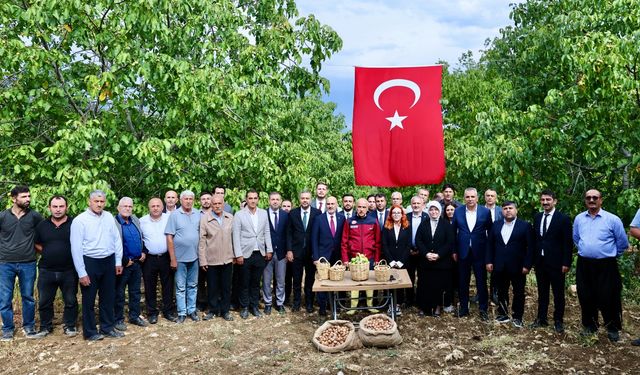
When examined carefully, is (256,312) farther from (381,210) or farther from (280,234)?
(381,210)

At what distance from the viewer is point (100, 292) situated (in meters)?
6.72

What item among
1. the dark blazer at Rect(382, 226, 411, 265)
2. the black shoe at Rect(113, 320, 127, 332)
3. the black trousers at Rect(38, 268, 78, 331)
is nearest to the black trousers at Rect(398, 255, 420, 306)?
the dark blazer at Rect(382, 226, 411, 265)

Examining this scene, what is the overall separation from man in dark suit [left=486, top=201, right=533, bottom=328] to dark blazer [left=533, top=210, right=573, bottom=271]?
0.23m

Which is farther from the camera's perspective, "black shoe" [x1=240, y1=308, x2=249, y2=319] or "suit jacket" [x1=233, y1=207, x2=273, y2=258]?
"black shoe" [x1=240, y1=308, x2=249, y2=319]

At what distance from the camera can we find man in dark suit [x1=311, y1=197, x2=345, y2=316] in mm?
7797

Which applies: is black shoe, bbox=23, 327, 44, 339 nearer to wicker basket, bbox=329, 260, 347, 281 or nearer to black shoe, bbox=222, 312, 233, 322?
black shoe, bbox=222, 312, 233, 322

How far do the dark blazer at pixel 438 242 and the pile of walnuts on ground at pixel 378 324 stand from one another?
1469 millimetres

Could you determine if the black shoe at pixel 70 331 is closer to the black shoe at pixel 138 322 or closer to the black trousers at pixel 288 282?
the black shoe at pixel 138 322

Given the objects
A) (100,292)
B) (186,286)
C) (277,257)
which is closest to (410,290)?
(277,257)

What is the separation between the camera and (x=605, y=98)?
7648 mm

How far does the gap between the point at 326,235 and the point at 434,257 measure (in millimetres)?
1555

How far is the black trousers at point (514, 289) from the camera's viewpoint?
7027 millimetres

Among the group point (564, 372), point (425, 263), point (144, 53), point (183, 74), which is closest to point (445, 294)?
point (425, 263)

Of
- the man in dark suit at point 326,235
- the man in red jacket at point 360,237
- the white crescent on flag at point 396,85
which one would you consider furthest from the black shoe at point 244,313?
the white crescent on flag at point 396,85
